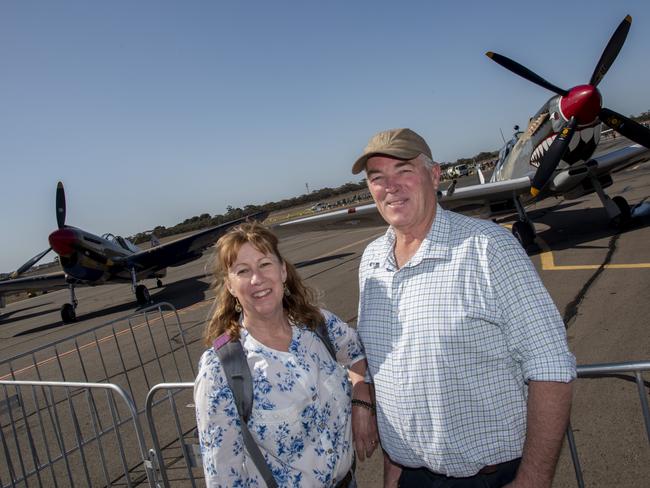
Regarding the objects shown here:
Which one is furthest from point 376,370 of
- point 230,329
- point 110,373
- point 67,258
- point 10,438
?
point 67,258

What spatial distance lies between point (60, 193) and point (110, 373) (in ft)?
34.1

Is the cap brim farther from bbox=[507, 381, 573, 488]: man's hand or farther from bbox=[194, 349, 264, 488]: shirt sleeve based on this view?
bbox=[194, 349, 264, 488]: shirt sleeve

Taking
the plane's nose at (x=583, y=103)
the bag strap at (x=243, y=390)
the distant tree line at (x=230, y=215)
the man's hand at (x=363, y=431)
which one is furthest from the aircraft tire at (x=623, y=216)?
the distant tree line at (x=230, y=215)

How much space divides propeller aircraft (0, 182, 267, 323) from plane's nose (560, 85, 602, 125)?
8.76m

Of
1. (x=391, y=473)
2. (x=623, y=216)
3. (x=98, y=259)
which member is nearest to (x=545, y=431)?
(x=391, y=473)

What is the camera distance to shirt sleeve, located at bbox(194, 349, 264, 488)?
1.68 metres

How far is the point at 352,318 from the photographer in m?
8.09

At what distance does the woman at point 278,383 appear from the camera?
5.60 ft

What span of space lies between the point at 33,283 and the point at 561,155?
62.0 feet

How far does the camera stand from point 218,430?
1.68m

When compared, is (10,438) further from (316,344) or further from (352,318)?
(316,344)

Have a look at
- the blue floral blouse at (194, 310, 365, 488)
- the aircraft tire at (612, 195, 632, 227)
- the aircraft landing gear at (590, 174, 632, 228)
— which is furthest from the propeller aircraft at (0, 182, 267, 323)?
the blue floral blouse at (194, 310, 365, 488)

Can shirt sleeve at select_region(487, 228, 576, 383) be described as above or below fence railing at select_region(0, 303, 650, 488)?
above

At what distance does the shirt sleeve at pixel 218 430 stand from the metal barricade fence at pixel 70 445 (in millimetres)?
1526
